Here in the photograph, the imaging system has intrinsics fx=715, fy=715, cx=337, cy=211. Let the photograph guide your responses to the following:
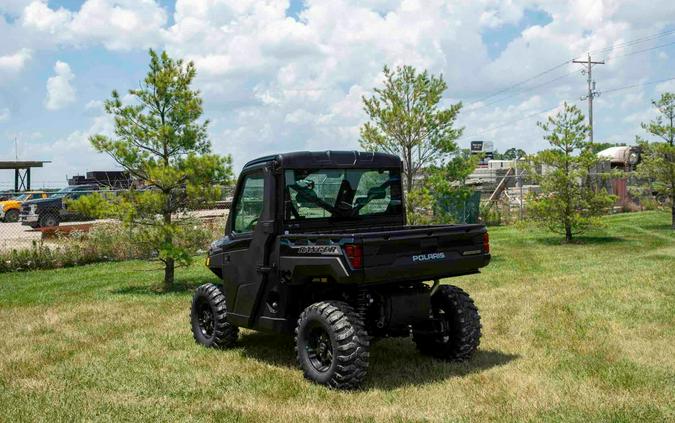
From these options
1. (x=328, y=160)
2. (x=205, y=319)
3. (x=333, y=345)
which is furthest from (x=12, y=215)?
(x=333, y=345)

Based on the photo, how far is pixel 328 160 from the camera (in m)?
7.26

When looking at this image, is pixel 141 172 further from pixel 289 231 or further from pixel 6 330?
pixel 289 231

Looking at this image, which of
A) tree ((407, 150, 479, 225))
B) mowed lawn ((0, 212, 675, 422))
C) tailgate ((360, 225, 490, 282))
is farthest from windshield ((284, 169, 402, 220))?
tree ((407, 150, 479, 225))

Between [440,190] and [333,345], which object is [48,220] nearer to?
[440,190]

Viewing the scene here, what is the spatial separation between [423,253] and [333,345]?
118 centimetres

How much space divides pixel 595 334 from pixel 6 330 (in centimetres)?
766

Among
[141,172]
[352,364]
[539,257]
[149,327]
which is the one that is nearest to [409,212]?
[539,257]

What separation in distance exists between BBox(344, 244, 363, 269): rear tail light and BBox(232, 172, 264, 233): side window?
4.62 ft

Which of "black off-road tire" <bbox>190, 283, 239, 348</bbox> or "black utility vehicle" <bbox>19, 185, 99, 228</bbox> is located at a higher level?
"black utility vehicle" <bbox>19, 185, 99, 228</bbox>

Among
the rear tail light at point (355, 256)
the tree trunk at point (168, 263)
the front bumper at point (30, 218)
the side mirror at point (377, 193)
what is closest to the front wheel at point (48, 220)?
the front bumper at point (30, 218)

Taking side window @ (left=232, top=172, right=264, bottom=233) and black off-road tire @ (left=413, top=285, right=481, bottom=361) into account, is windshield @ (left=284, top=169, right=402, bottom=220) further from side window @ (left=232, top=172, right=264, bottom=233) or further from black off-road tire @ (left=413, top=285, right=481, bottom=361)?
black off-road tire @ (left=413, top=285, right=481, bottom=361)

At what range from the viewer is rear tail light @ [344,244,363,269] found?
615 cm

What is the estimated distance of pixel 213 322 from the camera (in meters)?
8.21

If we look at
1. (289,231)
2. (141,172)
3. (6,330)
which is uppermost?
(141,172)
